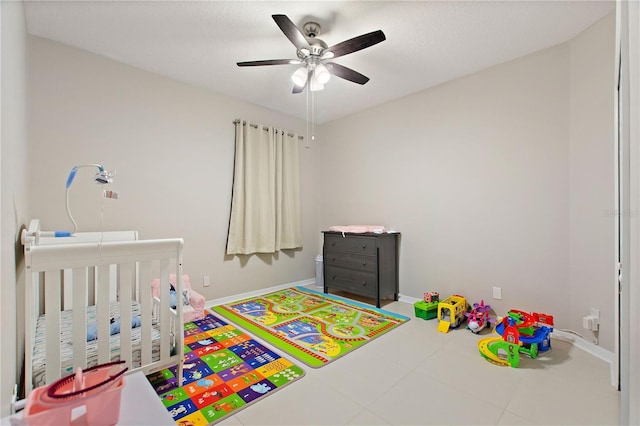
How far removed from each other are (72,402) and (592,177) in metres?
3.08

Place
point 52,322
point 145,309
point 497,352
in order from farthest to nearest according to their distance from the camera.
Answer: point 497,352 → point 145,309 → point 52,322

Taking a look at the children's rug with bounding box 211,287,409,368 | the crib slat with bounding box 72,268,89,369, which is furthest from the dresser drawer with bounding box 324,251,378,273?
the crib slat with bounding box 72,268,89,369

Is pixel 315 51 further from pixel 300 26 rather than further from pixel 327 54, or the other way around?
pixel 300 26

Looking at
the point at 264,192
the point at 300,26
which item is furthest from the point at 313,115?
the point at 300,26

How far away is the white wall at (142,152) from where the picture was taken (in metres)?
2.28

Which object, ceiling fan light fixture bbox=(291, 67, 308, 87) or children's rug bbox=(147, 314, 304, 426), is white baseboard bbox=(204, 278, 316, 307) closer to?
children's rug bbox=(147, 314, 304, 426)

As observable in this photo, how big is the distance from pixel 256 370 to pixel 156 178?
2140mm

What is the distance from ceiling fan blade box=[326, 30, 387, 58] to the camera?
1728 millimetres

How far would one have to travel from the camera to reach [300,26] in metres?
2.11

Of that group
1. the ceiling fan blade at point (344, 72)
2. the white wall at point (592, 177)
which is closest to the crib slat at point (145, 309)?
the ceiling fan blade at point (344, 72)

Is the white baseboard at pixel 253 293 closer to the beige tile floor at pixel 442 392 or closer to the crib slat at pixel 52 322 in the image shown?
the beige tile floor at pixel 442 392

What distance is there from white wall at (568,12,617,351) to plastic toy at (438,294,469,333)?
797 mm

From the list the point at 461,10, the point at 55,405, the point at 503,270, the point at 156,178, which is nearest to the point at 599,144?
the point at 503,270

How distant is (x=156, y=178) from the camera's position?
112 inches
